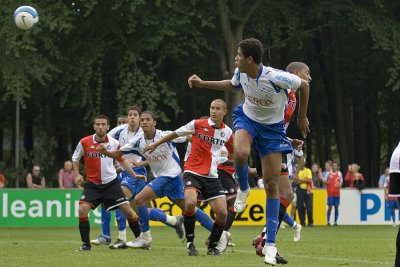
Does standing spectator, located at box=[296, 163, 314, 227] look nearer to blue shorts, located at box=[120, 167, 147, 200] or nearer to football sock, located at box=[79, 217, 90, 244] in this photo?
blue shorts, located at box=[120, 167, 147, 200]

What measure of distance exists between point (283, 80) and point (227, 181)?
6732 mm

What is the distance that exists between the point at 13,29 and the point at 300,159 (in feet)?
47.2

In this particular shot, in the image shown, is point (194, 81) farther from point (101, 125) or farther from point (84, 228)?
point (84, 228)

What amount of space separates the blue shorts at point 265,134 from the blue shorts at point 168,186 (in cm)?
456

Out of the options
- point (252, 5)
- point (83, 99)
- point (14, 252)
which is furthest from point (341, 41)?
point (14, 252)

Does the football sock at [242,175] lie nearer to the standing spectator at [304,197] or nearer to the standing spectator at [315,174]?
the standing spectator at [304,197]

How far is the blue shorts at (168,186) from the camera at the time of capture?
14164 millimetres

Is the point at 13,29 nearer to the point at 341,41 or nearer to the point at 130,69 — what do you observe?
the point at 130,69

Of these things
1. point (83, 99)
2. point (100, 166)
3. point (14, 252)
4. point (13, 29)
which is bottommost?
point (14, 252)

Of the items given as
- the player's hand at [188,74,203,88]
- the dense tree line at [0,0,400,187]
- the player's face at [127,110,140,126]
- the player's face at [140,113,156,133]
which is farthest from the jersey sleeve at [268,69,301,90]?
the dense tree line at [0,0,400,187]

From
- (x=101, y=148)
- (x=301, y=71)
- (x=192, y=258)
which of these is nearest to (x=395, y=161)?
(x=301, y=71)

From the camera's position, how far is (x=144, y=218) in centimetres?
1470

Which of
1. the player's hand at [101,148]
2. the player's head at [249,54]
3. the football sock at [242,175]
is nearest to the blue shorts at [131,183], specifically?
the player's hand at [101,148]

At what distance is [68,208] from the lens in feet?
84.0
